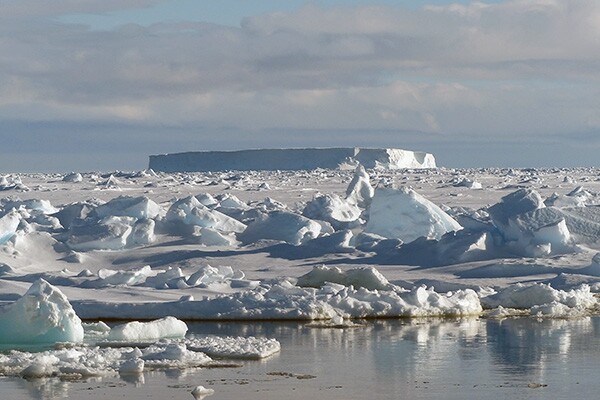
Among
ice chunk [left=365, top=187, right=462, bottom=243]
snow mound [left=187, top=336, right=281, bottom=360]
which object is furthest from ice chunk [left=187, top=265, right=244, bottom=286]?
ice chunk [left=365, top=187, right=462, bottom=243]

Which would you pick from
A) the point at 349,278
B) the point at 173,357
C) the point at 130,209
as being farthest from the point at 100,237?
the point at 173,357

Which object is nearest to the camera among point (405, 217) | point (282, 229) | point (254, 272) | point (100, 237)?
point (254, 272)

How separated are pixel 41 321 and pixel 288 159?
55970 mm

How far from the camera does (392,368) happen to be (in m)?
9.87

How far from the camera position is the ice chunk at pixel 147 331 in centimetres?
1105

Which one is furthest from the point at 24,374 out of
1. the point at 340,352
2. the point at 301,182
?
the point at 301,182

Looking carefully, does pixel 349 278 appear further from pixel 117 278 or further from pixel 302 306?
pixel 117 278

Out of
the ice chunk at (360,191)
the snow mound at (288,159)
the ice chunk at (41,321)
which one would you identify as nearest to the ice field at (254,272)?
the ice chunk at (41,321)

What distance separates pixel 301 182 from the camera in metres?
46.4

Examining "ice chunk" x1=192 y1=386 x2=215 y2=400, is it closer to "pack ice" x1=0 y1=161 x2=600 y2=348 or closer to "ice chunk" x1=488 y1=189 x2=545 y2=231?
"pack ice" x1=0 y1=161 x2=600 y2=348

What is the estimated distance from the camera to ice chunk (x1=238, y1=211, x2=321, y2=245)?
19484 millimetres

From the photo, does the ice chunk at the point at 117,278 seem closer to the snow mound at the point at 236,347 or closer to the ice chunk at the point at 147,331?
the ice chunk at the point at 147,331

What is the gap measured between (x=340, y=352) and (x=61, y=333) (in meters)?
2.53

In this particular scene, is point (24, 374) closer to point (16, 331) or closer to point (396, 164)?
point (16, 331)
